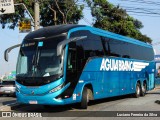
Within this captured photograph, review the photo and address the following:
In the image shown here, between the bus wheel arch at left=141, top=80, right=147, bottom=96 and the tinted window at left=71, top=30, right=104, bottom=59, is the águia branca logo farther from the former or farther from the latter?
the bus wheel arch at left=141, top=80, right=147, bottom=96

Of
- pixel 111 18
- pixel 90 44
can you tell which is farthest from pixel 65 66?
pixel 111 18

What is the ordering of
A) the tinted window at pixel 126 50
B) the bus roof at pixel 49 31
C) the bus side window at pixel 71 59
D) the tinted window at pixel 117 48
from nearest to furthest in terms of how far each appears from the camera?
the bus side window at pixel 71 59
the bus roof at pixel 49 31
the tinted window at pixel 117 48
the tinted window at pixel 126 50

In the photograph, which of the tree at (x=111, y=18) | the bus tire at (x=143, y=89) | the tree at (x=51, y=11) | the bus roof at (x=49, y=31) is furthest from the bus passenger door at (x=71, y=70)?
the tree at (x=111, y=18)

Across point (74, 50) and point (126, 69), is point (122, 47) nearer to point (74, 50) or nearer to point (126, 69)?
point (126, 69)

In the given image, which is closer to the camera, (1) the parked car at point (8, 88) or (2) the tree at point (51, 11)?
(1) the parked car at point (8, 88)

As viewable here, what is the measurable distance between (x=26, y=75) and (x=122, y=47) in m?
7.89

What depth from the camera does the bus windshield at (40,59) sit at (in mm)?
14578

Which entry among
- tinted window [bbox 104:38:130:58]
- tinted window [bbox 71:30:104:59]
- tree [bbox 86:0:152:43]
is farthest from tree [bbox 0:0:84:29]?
tinted window [bbox 71:30:104:59]

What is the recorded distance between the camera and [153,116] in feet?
43.9

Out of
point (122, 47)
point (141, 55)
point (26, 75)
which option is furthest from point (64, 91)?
point (141, 55)

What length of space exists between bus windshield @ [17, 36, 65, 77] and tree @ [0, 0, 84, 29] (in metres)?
17.0

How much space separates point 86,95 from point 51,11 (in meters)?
20.8

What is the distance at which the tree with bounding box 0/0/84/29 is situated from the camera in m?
33.1

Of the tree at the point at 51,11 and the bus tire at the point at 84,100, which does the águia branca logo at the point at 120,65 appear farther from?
the tree at the point at 51,11
